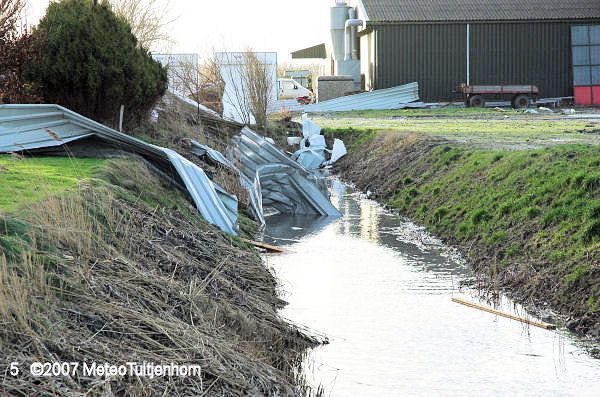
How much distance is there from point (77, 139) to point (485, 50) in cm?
3303

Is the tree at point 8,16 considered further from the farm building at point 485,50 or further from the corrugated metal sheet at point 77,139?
the farm building at point 485,50

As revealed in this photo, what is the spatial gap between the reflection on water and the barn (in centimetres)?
2979

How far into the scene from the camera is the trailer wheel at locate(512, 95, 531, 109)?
4344 centimetres

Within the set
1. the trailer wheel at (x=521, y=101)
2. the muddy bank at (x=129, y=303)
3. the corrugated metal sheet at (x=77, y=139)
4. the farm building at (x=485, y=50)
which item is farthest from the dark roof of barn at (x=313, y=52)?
the muddy bank at (x=129, y=303)

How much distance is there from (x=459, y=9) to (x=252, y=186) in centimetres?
2928

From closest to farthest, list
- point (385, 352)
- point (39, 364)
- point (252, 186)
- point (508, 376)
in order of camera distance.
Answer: point (39, 364)
point (508, 376)
point (385, 352)
point (252, 186)

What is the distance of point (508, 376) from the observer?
356 inches

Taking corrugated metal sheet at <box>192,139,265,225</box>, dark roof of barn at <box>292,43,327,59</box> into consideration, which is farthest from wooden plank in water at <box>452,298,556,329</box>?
dark roof of barn at <box>292,43,327,59</box>

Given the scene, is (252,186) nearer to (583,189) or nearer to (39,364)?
(583,189)

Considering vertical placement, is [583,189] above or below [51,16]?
below

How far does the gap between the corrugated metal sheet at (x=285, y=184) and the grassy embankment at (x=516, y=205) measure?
164cm

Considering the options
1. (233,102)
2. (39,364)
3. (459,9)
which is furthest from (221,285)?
(459,9)

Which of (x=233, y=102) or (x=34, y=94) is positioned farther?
(x=233, y=102)

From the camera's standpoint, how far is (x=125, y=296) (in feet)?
25.4
